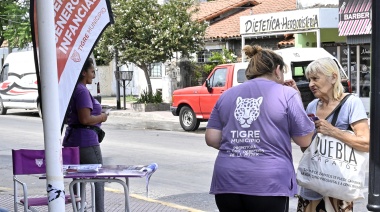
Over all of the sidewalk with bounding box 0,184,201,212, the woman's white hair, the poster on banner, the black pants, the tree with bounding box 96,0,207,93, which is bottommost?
the sidewalk with bounding box 0,184,201,212

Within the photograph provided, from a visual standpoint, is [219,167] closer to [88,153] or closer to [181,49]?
[88,153]

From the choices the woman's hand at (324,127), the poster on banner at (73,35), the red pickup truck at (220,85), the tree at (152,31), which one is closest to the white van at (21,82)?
the tree at (152,31)

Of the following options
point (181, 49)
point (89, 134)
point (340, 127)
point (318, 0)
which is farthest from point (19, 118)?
point (340, 127)

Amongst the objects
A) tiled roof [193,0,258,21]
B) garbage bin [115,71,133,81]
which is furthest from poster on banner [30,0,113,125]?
tiled roof [193,0,258,21]

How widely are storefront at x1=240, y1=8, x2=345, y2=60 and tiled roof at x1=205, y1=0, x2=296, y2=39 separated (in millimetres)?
3625

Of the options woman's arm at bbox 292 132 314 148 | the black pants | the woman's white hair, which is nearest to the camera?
the black pants

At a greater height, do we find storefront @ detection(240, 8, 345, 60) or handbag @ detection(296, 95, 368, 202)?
storefront @ detection(240, 8, 345, 60)

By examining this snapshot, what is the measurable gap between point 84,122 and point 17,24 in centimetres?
1599

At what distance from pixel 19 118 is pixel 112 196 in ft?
55.4

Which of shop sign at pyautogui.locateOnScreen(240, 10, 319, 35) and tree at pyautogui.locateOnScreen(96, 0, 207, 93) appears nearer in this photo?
shop sign at pyautogui.locateOnScreen(240, 10, 319, 35)

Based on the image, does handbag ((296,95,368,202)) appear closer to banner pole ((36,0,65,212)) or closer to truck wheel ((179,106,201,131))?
banner pole ((36,0,65,212))

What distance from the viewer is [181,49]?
86.2ft

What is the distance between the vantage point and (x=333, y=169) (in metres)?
4.66

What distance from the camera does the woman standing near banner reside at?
6770 mm
